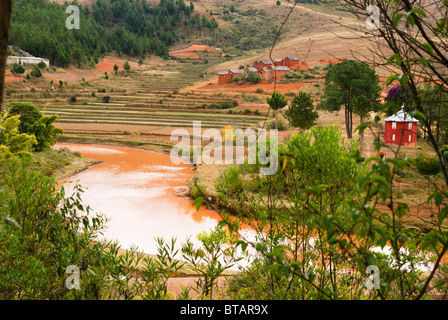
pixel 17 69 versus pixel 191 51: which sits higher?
pixel 191 51

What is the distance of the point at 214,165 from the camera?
718 inches

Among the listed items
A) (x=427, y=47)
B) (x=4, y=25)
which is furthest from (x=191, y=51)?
(x=4, y=25)

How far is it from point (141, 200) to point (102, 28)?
55009 millimetres

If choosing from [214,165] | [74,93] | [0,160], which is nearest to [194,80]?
[74,93]

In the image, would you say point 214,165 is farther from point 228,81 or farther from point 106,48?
point 106,48

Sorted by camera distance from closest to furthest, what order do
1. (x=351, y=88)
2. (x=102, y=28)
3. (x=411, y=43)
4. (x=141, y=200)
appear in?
(x=411, y=43) → (x=141, y=200) → (x=351, y=88) → (x=102, y=28)

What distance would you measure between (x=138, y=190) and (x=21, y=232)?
11.1 meters

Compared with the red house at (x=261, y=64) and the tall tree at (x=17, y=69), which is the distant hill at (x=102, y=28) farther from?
the red house at (x=261, y=64)

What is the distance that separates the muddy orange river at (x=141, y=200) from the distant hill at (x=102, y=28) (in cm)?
1765

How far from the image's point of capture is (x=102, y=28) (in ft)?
→ 201

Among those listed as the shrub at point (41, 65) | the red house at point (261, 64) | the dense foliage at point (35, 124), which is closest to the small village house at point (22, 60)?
the shrub at point (41, 65)

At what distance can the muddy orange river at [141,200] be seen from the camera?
10.2m

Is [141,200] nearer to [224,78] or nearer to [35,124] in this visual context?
[35,124]

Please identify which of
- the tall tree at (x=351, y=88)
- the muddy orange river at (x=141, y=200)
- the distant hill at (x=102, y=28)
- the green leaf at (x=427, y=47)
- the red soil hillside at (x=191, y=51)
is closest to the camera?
the green leaf at (x=427, y=47)
